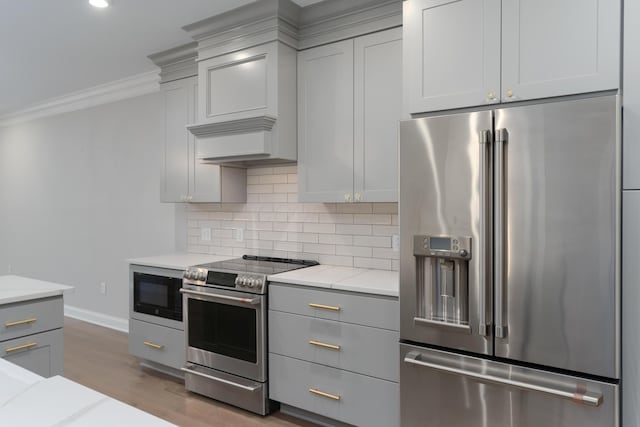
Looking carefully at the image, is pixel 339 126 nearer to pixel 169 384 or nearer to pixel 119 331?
pixel 169 384


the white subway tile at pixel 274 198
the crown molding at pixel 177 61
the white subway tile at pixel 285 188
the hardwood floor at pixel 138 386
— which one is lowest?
the hardwood floor at pixel 138 386

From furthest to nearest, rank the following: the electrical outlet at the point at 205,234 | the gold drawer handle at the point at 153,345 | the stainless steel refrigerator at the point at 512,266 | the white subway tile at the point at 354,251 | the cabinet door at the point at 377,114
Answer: the electrical outlet at the point at 205,234, the gold drawer handle at the point at 153,345, the white subway tile at the point at 354,251, the cabinet door at the point at 377,114, the stainless steel refrigerator at the point at 512,266

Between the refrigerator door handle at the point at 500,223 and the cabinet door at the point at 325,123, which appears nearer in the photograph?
the refrigerator door handle at the point at 500,223

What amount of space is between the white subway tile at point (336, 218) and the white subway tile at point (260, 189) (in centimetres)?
56

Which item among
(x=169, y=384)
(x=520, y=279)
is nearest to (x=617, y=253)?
(x=520, y=279)

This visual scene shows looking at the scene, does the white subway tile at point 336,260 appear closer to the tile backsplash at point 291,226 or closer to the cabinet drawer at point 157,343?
the tile backsplash at point 291,226

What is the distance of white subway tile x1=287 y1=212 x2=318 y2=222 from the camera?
3.43 metres

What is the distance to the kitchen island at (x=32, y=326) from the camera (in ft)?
7.06

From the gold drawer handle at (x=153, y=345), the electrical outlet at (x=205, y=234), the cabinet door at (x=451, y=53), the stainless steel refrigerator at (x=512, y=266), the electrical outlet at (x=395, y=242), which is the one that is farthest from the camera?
the electrical outlet at (x=205, y=234)

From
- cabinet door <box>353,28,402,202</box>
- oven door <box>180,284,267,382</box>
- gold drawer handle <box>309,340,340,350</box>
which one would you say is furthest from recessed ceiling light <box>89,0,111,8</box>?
gold drawer handle <box>309,340,340,350</box>

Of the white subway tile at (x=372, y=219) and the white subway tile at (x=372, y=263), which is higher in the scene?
the white subway tile at (x=372, y=219)

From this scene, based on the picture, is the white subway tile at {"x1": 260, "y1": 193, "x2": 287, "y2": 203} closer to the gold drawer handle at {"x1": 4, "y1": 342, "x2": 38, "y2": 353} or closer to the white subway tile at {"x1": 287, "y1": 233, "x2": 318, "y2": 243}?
the white subway tile at {"x1": 287, "y1": 233, "x2": 318, "y2": 243}

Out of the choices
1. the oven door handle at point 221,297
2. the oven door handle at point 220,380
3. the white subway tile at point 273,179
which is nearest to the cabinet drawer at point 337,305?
the oven door handle at point 221,297

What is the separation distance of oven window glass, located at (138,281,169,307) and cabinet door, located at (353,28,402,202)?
1.71 meters
